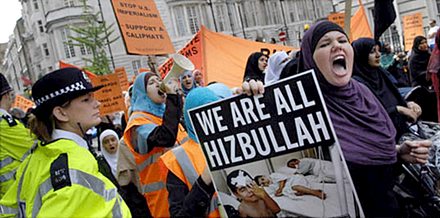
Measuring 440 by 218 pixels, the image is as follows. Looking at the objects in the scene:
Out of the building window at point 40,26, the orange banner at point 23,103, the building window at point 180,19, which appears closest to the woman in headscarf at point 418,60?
the orange banner at point 23,103

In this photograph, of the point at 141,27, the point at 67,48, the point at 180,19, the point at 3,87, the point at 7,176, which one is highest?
the point at 180,19

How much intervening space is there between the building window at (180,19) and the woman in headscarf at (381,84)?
38.7 metres

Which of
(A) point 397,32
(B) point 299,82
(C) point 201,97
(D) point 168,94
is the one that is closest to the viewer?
Answer: (B) point 299,82

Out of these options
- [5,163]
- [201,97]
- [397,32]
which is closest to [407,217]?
[201,97]

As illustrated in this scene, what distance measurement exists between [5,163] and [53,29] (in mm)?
41740

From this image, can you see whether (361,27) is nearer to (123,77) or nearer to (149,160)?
(123,77)

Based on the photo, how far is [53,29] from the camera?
142ft

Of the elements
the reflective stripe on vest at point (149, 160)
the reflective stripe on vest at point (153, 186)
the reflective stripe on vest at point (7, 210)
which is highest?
the reflective stripe on vest at point (7, 210)

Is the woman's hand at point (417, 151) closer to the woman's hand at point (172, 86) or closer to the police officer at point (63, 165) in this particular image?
the police officer at point (63, 165)

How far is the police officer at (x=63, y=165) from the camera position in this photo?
1913mm

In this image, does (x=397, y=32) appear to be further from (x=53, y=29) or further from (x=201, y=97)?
(x=53, y=29)

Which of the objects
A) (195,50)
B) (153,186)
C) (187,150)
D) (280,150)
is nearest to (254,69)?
(195,50)

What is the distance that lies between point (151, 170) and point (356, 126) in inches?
72.8

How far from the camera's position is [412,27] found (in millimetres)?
12625
